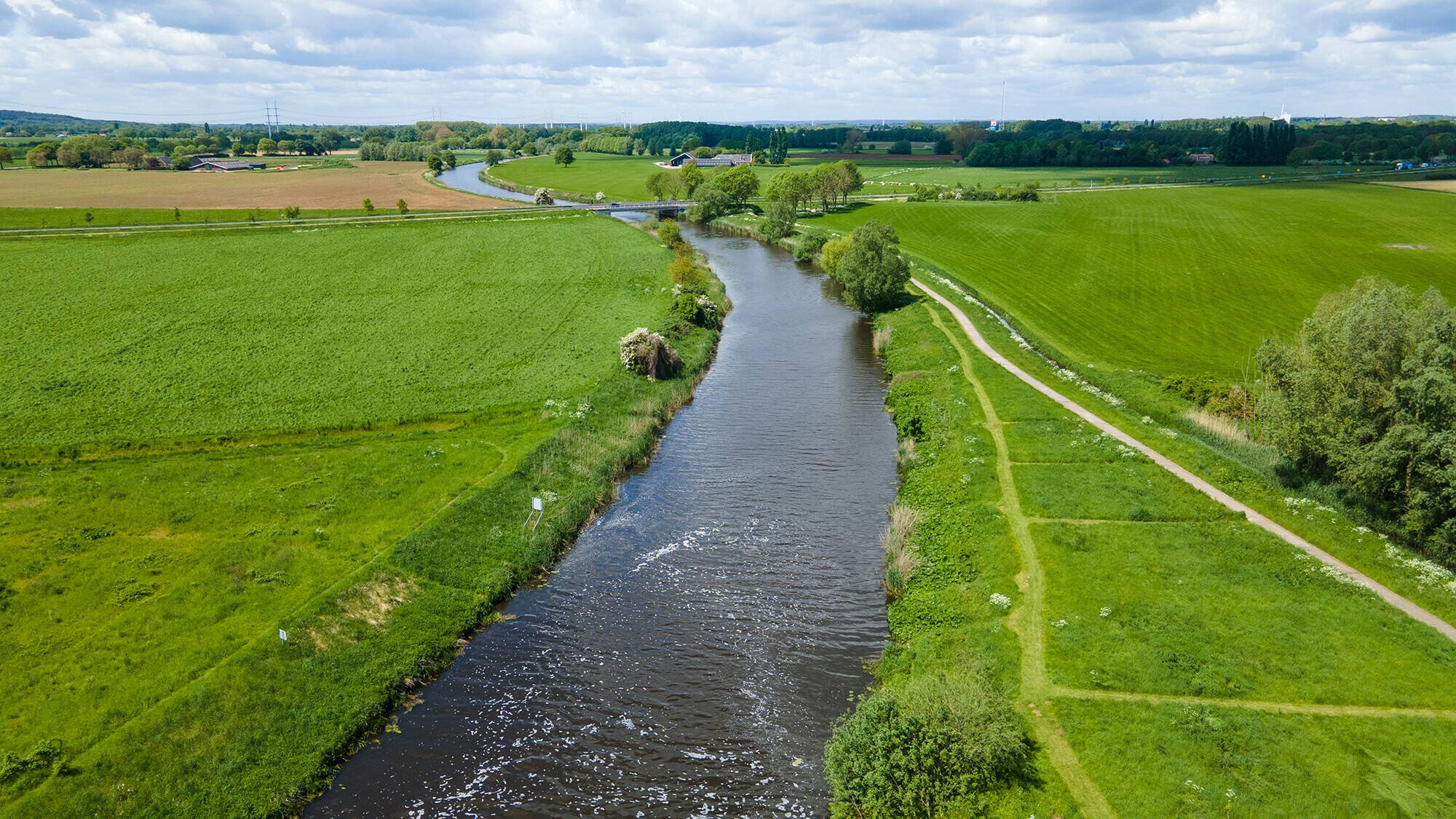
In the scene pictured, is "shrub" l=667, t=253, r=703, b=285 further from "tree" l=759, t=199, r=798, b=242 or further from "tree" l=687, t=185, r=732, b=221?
"tree" l=687, t=185, r=732, b=221

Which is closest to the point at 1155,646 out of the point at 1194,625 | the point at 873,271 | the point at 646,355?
the point at 1194,625

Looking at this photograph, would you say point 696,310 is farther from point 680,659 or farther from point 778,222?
point 778,222

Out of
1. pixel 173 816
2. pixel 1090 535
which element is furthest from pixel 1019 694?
pixel 173 816

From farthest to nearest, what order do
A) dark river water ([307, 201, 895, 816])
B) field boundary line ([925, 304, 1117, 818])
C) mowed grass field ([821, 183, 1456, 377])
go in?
mowed grass field ([821, 183, 1456, 377]) → dark river water ([307, 201, 895, 816]) → field boundary line ([925, 304, 1117, 818])

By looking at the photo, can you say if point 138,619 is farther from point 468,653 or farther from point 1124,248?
point 1124,248

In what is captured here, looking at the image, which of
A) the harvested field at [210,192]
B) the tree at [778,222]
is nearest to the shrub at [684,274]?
the tree at [778,222]

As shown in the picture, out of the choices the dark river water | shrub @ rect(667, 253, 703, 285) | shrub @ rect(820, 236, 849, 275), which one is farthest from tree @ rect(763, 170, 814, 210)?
the dark river water
